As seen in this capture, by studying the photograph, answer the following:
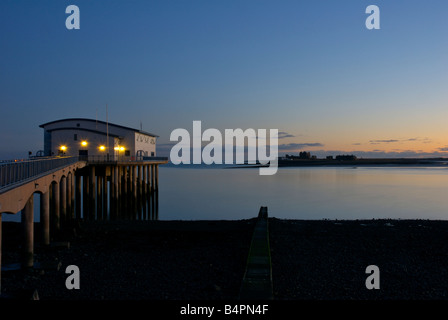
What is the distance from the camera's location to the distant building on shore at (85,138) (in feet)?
131

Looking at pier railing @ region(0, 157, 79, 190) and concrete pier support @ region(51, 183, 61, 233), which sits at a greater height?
pier railing @ region(0, 157, 79, 190)

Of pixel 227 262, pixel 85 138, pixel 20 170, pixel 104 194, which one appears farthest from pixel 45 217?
pixel 85 138

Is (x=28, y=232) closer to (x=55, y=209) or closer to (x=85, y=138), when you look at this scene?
(x=55, y=209)

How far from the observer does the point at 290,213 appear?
130 feet

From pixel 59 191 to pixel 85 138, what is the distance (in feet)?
64.4

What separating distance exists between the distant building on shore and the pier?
2.58m

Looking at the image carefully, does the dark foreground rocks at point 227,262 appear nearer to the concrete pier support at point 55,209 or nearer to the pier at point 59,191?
the concrete pier support at point 55,209

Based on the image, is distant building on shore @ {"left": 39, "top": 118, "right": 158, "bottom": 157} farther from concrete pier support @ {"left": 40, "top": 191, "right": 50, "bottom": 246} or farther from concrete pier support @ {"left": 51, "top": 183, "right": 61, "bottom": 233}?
concrete pier support @ {"left": 40, "top": 191, "right": 50, "bottom": 246}

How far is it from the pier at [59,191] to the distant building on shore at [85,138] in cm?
258

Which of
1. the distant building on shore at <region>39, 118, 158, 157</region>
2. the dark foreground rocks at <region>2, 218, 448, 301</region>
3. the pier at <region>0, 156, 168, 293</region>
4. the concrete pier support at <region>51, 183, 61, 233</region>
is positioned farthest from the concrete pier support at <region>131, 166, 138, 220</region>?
the concrete pier support at <region>51, 183, 61, 233</region>

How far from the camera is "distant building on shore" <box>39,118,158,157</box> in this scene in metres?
39.9

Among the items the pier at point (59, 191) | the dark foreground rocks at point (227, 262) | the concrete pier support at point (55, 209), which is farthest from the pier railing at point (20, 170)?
the dark foreground rocks at point (227, 262)

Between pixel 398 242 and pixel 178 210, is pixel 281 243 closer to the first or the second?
pixel 398 242
